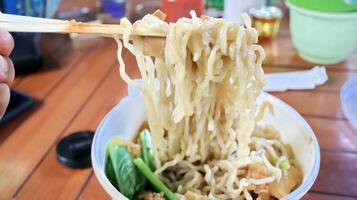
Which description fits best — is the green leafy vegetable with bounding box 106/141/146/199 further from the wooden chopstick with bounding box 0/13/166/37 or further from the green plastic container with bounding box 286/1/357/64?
the green plastic container with bounding box 286/1/357/64

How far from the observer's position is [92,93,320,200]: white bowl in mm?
699

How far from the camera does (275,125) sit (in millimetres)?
888

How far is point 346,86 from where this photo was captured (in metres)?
1.03

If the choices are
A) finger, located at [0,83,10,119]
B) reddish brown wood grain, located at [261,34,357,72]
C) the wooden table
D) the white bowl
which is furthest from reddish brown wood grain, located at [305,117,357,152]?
finger, located at [0,83,10,119]

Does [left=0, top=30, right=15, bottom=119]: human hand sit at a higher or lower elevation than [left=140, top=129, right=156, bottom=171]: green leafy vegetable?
higher

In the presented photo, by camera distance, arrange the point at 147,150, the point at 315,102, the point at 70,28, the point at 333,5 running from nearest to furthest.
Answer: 1. the point at 70,28
2. the point at 147,150
3. the point at 315,102
4. the point at 333,5

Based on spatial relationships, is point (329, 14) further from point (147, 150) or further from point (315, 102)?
point (147, 150)

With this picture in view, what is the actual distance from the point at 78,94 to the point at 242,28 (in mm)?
607

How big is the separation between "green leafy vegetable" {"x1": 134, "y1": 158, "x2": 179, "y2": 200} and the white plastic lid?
1.67ft

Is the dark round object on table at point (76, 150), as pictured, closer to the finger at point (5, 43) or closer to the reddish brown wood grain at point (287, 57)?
the finger at point (5, 43)

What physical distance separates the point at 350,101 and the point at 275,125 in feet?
0.82

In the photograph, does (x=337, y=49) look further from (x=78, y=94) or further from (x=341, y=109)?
(x=78, y=94)

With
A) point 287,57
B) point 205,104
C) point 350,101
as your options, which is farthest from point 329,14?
point 205,104

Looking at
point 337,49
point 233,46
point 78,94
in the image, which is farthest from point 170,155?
point 337,49
